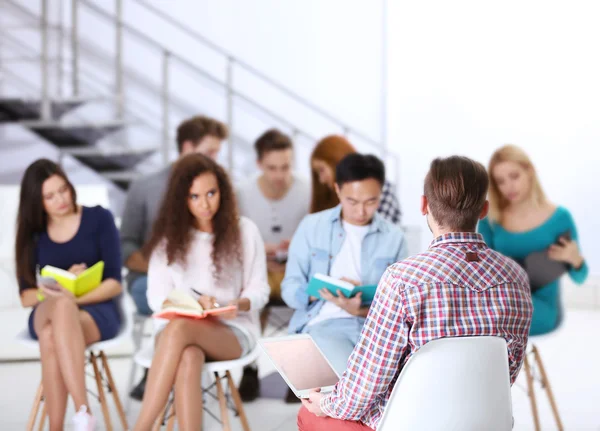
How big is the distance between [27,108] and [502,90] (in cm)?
342

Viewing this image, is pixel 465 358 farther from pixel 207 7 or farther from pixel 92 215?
pixel 207 7

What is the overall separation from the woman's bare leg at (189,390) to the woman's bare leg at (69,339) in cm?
41

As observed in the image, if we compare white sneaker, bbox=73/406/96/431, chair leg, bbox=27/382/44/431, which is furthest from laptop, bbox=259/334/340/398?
chair leg, bbox=27/382/44/431

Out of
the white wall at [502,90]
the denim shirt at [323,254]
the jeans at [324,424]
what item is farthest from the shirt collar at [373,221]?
the white wall at [502,90]

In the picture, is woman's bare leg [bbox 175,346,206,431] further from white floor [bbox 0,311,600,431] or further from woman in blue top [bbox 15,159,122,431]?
white floor [bbox 0,311,600,431]

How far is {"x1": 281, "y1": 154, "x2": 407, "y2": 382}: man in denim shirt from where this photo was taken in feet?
8.52

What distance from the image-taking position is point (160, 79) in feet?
20.2

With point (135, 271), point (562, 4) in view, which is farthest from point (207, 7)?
point (135, 271)

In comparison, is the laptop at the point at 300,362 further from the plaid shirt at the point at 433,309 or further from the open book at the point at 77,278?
the open book at the point at 77,278

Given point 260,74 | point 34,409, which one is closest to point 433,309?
point 34,409

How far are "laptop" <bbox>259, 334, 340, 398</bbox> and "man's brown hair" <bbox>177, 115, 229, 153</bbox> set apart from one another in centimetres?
160

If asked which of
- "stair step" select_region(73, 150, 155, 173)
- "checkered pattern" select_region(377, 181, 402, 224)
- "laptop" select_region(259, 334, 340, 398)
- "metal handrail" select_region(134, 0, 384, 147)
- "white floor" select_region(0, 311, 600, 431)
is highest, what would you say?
"metal handrail" select_region(134, 0, 384, 147)

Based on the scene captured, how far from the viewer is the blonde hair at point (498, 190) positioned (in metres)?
3.04

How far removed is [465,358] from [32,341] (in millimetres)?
1780
